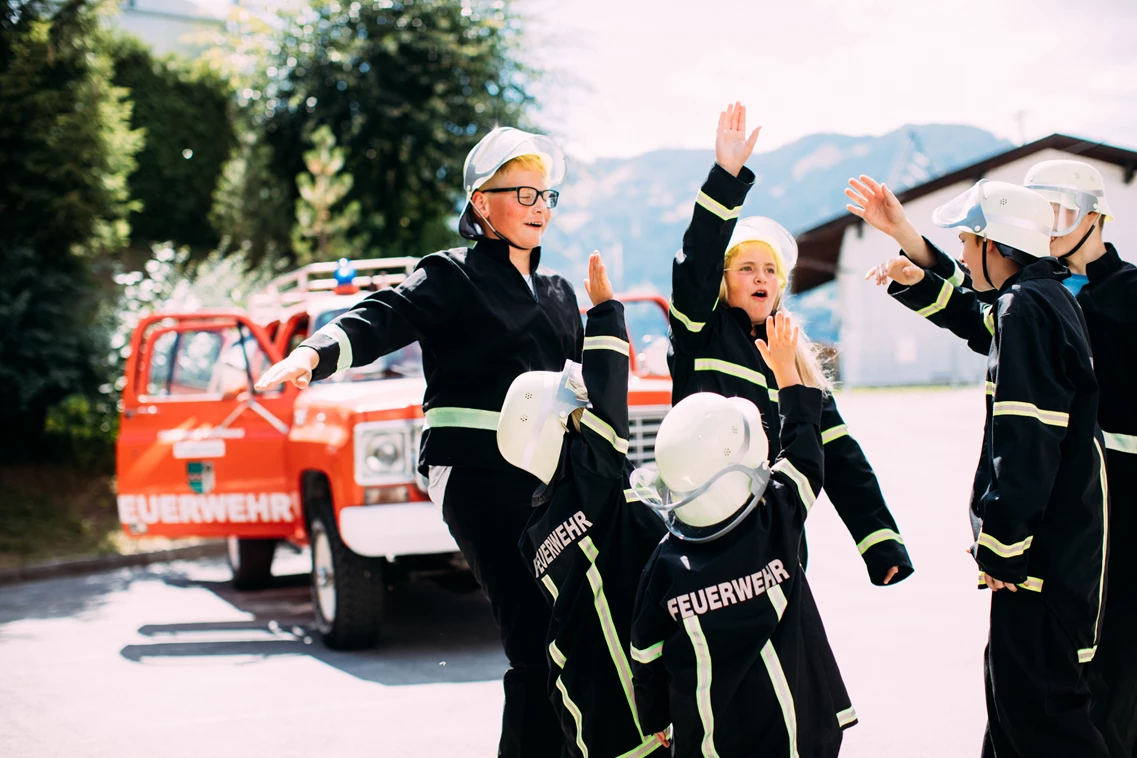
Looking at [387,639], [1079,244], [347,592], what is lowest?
[387,639]

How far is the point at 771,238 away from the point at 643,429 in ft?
10.1

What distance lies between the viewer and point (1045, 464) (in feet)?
9.76

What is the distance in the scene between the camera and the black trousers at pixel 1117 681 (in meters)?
3.26

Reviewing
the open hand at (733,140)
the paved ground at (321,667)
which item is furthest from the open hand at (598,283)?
the paved ground at (321,667)

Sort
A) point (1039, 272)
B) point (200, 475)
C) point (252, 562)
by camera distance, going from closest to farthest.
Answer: point (1039, 272), point (200, 475), point (252, 562)

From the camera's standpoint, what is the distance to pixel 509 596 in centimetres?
354

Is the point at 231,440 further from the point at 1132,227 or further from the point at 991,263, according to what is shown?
the point at 1132,227

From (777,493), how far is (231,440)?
5.34 meters

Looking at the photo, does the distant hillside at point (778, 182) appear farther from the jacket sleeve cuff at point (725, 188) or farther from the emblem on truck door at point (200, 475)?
the jacket sleeve cuff at point (725, 188)

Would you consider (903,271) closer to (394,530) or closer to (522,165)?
(522,165)

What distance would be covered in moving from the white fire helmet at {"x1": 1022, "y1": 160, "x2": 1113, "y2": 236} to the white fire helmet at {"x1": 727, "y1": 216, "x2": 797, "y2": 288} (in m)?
0.74

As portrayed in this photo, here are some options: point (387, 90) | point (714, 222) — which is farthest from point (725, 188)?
point (387, 90)

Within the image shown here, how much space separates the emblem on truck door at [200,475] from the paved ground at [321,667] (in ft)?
3.08

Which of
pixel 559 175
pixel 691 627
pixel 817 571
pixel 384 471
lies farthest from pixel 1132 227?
pixel 691 627
